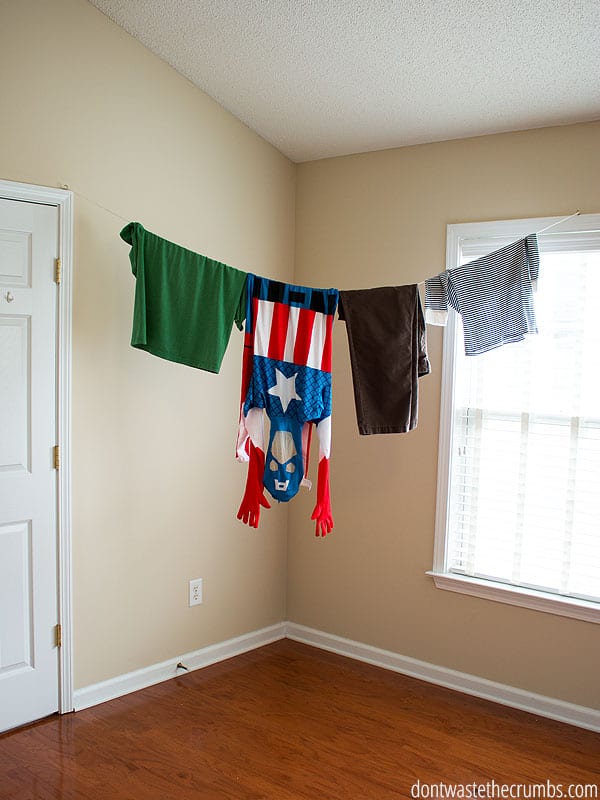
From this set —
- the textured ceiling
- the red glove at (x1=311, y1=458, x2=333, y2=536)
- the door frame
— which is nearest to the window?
the textured ceiling

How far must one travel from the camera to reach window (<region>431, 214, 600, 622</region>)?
113 inches

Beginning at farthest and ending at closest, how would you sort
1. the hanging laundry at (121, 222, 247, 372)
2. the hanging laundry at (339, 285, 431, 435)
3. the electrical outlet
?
the electrical outlet, the hanging laundry at (339, 285, 431, 435), the hanging laundry at (121, 222, 247, 372)

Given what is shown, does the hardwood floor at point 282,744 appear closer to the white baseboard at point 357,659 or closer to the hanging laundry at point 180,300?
the white baseboard at point 357,659

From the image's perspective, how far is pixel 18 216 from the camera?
7.89ft

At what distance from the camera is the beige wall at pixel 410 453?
9.62 ft

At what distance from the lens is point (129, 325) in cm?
278

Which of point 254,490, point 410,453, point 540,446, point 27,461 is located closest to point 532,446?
point 540,446

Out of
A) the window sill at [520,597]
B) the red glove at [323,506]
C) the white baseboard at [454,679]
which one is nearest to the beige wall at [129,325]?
the white baseboard at [454,679]

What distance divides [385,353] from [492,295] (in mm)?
470

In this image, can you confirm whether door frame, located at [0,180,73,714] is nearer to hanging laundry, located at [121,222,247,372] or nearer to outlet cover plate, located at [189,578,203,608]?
hanging laundry, located at [121,222,247,372]

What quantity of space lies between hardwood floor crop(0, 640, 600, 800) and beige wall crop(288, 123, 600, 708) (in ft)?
0.87

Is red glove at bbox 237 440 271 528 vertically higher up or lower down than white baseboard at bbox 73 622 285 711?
higher up

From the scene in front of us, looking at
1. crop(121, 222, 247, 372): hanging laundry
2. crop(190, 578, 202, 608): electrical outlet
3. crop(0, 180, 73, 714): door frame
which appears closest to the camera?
crop(121, 222, 247, 372): hanging laundry

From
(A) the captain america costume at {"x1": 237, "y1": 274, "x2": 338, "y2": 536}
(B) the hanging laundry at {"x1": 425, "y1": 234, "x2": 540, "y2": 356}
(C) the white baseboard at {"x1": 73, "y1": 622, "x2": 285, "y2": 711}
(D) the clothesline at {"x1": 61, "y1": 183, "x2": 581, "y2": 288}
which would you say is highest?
(D) the clothesline at {"x1": 61, "y1": 183, "x2": 581, "y2": 288}
